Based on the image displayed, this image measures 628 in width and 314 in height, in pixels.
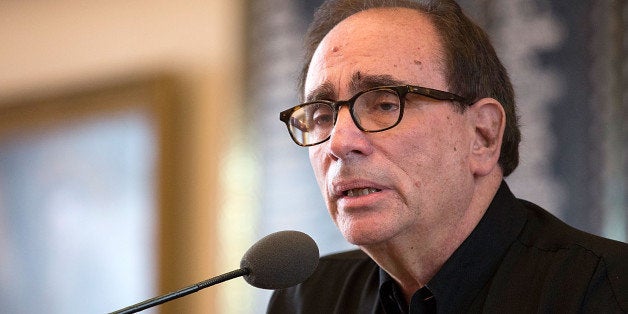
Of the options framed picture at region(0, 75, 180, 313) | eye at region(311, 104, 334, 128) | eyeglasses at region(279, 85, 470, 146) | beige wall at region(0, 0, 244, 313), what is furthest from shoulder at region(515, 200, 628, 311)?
framed picture at region(0, 75, 180, 313)

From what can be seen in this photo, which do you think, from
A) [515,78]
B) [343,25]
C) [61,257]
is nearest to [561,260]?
[343,25]

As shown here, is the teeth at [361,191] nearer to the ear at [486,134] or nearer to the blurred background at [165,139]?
the ear at [486,134]

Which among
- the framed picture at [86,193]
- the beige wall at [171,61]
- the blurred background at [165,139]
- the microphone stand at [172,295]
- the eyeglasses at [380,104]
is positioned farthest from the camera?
the framed picture at [86,193]

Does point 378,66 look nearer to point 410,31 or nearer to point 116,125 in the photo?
point 410,31

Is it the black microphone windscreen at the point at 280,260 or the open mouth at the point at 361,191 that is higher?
the open mouth at the point at 361,191

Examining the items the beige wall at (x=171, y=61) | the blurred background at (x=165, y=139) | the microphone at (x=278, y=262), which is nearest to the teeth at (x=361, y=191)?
the microphone at (x=278, y=262)

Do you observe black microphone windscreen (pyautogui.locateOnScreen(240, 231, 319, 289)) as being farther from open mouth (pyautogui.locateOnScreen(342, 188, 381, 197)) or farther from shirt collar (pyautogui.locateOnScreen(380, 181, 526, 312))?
shirt collar (pyautogui.locateOnScreen(380, 181, 526, 312))

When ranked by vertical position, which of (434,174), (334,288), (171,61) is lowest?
(334,288)

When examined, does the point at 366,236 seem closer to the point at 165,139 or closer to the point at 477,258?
the point at 477,258

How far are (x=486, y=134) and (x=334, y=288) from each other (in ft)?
1.33

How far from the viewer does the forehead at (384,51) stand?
56.8 inches

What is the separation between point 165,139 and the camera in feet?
9.62

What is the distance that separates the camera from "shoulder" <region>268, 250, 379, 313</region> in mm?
1636

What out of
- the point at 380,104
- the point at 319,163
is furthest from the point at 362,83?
the point at 319,163
